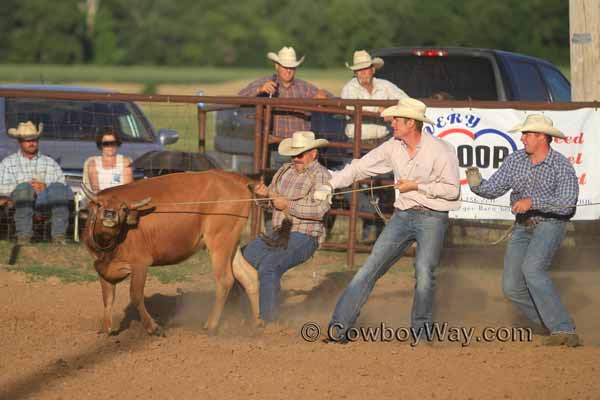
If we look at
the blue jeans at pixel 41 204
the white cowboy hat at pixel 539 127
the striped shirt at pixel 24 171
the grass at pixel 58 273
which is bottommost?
the grass at pixel 58 273

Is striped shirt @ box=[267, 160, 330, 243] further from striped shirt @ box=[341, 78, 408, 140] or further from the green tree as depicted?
the green tree

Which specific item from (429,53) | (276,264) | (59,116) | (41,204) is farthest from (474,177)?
(59,116)

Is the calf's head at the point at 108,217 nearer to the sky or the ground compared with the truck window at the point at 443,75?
nearer to the ground

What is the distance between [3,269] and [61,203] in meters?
1.00

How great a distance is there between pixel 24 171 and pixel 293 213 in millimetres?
3925

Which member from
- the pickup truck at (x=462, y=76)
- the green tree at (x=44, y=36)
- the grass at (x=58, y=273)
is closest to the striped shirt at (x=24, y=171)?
the grass at (x=58, y=273)

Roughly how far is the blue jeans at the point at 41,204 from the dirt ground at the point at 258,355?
711 millimetres

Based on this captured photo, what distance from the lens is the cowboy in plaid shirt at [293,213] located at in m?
8.95

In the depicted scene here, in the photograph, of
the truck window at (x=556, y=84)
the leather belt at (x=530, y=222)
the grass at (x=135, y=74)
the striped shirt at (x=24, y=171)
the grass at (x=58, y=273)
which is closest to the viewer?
the leather belt at (x=530, y=222)

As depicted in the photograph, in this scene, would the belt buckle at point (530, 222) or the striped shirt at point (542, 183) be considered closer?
the striped shirt at point (542, 183)

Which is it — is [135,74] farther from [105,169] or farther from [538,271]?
[538,271]

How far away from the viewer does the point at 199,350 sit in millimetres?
7941

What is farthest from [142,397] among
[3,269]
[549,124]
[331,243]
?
[331,243]

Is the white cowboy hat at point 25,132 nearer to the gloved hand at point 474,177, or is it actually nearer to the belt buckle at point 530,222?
the gloved hand at point 474,177
